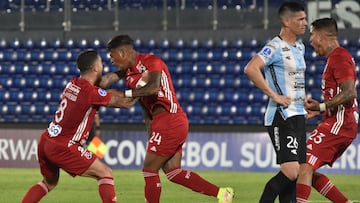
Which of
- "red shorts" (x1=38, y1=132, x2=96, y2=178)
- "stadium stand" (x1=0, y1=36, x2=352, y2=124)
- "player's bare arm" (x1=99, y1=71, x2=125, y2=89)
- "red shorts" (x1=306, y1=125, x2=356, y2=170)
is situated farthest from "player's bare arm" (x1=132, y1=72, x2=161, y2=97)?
"stadium stand" (x1=0, y1=36, x2=352, y2=124)

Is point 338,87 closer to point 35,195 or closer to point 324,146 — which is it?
point 324,146

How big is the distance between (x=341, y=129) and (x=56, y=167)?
9.36 feet

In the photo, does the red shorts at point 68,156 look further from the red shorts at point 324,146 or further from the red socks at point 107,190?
the red shorts at point 324,146

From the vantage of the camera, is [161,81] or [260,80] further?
[161,81]

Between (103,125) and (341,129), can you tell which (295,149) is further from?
(103,125)

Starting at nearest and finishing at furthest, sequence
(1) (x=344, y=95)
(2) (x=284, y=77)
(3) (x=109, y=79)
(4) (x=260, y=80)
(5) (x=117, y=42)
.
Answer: (4) (x=260, y=80), (2) (x=284, y=77), (1) (x=344, y=95), (5) (x=117, y=42), (3) (x=109, y=79)

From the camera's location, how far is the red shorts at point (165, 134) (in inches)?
368

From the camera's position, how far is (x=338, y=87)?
9.18 meters

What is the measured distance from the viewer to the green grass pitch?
12.5 m

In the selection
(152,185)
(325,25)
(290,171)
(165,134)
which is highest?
(325,25)

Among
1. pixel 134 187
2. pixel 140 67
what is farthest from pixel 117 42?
pixel 134 187

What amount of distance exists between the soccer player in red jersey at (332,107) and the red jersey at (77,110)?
2.09 metres

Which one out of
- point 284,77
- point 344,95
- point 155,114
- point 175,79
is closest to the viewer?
point 284,77

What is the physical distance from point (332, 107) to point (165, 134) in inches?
65.6
